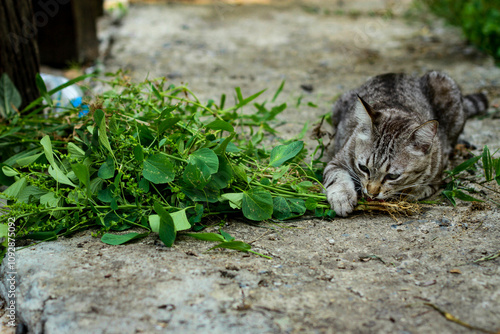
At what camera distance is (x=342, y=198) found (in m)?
3.06

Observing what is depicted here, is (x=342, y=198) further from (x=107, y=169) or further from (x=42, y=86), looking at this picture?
(x=42, y=86)

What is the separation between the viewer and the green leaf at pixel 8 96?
3828 mm

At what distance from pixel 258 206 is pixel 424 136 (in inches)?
50.0

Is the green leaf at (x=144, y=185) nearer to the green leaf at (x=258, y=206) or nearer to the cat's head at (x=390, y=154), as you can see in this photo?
the green leaf at (x=258, y=206)

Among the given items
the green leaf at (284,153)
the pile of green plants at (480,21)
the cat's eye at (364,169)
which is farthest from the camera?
the pile of green plants at (480,21)

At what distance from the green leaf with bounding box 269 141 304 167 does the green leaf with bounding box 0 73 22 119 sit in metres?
2.33

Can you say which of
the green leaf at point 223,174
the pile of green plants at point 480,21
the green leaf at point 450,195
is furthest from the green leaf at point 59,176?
the pile of green plants at point 480,21

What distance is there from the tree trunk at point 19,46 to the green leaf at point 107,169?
191cm

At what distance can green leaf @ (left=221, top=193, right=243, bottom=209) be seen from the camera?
9.36 ft

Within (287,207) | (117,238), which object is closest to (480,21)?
(287,207)

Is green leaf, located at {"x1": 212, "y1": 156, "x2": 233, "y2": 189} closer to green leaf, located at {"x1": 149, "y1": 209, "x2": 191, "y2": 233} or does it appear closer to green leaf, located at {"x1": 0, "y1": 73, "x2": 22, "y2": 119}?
green leaf, located at {"x1": 149, "y1": 209, "x2": 191, "y2": 233}

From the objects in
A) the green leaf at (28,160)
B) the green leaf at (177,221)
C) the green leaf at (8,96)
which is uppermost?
the green leaf at (8,96)

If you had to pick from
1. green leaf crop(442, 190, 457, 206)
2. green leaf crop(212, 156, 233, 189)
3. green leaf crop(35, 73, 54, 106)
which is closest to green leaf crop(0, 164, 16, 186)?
green leaf crop(35, 73, 54, 106)

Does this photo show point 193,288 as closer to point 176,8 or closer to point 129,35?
point 129,35
